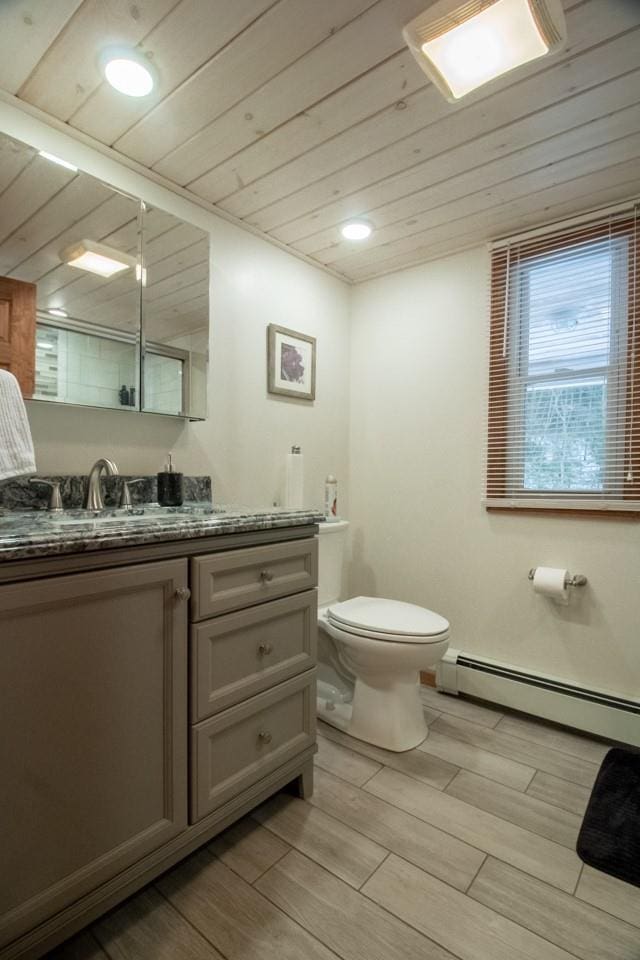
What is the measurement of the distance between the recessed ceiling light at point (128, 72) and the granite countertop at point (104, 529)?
3.94ft

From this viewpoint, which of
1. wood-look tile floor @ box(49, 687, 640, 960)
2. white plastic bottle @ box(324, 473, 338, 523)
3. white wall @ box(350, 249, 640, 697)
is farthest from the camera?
white plastic bottle @ box(324, 473, 338, 523)

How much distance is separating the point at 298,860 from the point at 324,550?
111 cm

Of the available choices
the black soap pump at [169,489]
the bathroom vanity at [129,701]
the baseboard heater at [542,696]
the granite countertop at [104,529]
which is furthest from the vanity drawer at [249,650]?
the baseboard heater at [542,696]

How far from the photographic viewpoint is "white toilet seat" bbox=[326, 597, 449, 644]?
65.7 inches

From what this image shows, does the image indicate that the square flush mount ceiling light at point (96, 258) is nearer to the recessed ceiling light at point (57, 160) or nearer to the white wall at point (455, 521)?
the recessed ceiling light at point (57, 160)

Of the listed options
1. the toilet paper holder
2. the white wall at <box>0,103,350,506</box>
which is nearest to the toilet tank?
the white wall at <box>0,103,350,506</box>

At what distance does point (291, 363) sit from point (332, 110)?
1.06 m

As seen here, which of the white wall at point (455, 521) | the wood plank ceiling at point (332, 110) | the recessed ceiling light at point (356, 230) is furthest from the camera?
the recessed ceiling light at point (356, 230)

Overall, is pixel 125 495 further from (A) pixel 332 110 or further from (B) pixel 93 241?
(A) pixel 332 110

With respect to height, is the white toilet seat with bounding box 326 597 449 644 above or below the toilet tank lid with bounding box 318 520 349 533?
below

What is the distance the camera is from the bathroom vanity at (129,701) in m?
0.84

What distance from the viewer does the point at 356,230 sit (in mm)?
2080

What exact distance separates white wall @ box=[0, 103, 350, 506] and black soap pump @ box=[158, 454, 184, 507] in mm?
129

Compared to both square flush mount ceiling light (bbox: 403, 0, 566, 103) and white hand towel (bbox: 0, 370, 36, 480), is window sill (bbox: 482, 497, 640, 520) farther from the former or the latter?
white hand towel (bbox: 0, 370, 36, 480)
